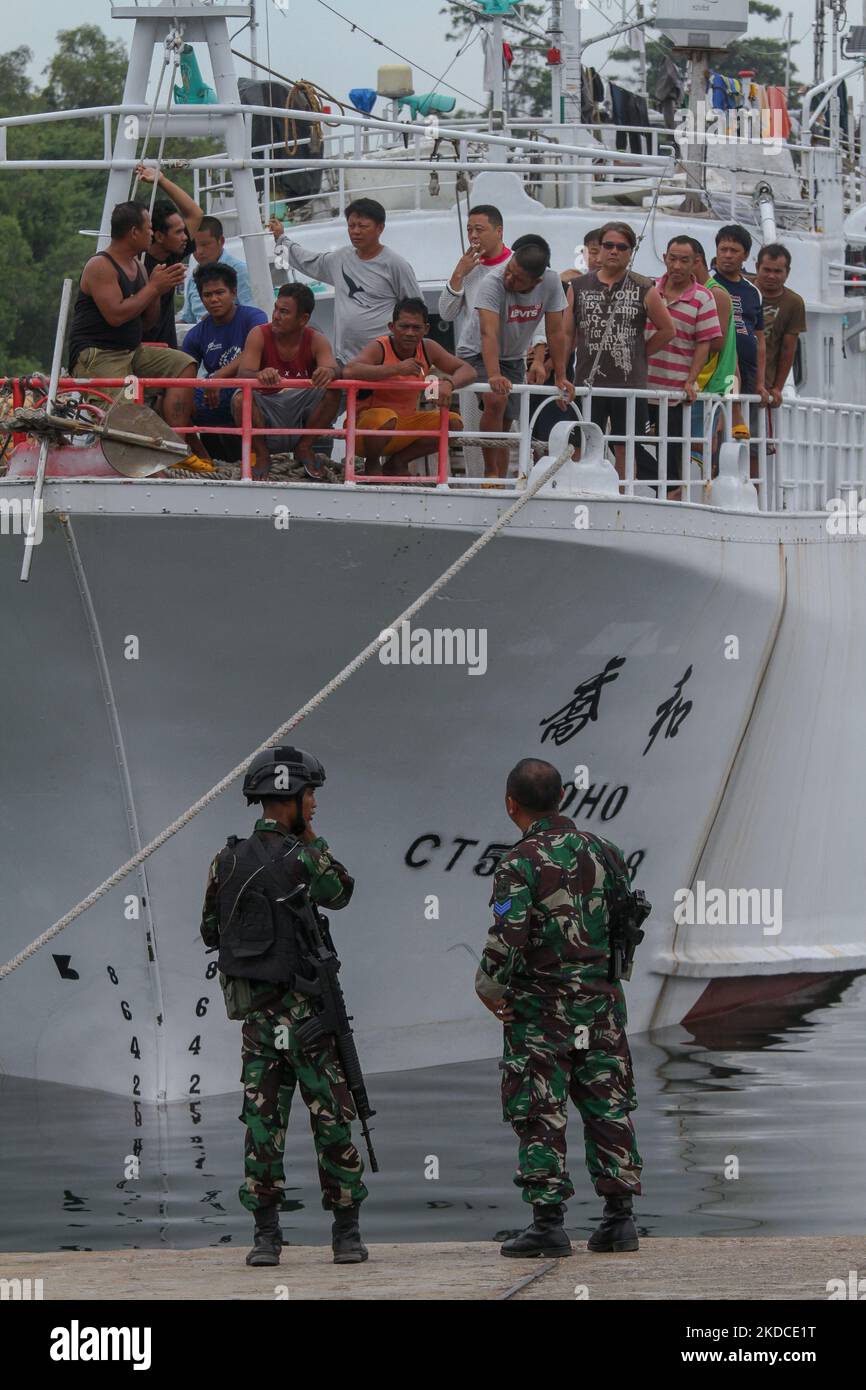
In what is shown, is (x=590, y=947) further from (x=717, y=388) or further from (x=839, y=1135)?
(x=717, y=388)

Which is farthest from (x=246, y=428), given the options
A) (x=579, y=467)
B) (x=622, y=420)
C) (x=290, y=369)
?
(x=622, y=420)

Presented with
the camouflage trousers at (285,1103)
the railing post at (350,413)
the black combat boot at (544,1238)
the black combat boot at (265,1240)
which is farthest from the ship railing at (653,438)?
the black combat boot at (544,1238)

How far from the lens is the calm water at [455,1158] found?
30.5 ft

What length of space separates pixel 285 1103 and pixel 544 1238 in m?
0.98

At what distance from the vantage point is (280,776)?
7641 millimetres

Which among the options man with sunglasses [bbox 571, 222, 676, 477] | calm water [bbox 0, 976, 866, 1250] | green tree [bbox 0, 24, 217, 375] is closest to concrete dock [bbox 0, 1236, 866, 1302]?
calm water [bbox 0, 976, 866, 1250]

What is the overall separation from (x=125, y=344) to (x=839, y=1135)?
17.2 ft

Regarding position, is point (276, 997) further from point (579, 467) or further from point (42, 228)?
point (42, 228)

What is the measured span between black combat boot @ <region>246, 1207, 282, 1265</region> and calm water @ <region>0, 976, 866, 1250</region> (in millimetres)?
1360

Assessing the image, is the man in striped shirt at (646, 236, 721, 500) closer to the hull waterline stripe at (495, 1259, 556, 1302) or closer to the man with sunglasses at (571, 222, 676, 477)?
the man with sunglasses at (571, 222, 676, 477)

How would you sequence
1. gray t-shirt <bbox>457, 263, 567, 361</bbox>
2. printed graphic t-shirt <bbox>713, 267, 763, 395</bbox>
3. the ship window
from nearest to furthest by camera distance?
gray t-shirt <bbox>457, 263, 567, 361</bbox>, printed graphic t-shirt <bbox>713, 267, 763, 395</bbox>, the ship window

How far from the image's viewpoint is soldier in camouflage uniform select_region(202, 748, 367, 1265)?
7.47 m

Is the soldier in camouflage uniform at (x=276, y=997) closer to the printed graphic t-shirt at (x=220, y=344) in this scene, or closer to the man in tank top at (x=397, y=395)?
the man in tank top at (x=397, y=395)
